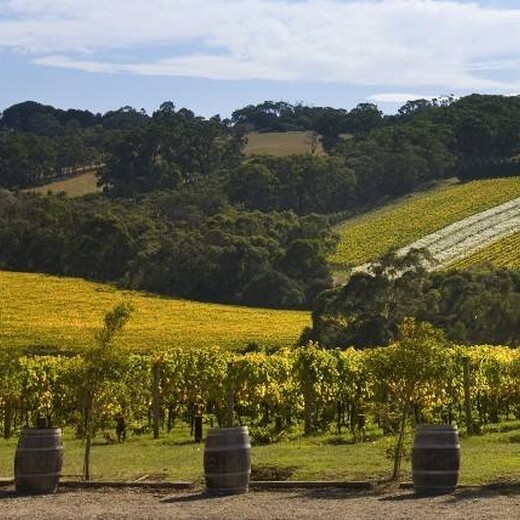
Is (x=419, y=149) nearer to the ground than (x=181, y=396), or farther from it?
farther from it

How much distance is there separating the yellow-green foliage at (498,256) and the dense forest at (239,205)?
11835mm

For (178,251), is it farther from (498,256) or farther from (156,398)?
(156,398)

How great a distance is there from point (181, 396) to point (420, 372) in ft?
42.8

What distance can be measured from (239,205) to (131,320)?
262 ft

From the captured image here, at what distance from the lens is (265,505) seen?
14.9 meters

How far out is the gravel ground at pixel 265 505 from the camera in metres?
14.0

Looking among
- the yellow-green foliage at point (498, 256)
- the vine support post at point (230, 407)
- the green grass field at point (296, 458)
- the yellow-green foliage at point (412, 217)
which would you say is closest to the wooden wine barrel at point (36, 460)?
the green grass field at point (296, 458)

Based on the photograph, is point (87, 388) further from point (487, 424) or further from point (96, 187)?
point (96, 187)

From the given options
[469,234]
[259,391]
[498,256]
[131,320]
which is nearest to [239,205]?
[469,234]

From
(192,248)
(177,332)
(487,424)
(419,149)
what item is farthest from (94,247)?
(487,424)

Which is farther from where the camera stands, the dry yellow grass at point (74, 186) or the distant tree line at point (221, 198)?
the dry yellow grass at point (74, 186)

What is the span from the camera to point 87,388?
18406 mm

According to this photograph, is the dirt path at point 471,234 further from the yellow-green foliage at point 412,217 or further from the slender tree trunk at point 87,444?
the slender tree trunk at point 87,444

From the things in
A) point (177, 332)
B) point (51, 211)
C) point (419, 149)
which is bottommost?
point (177, 332)
